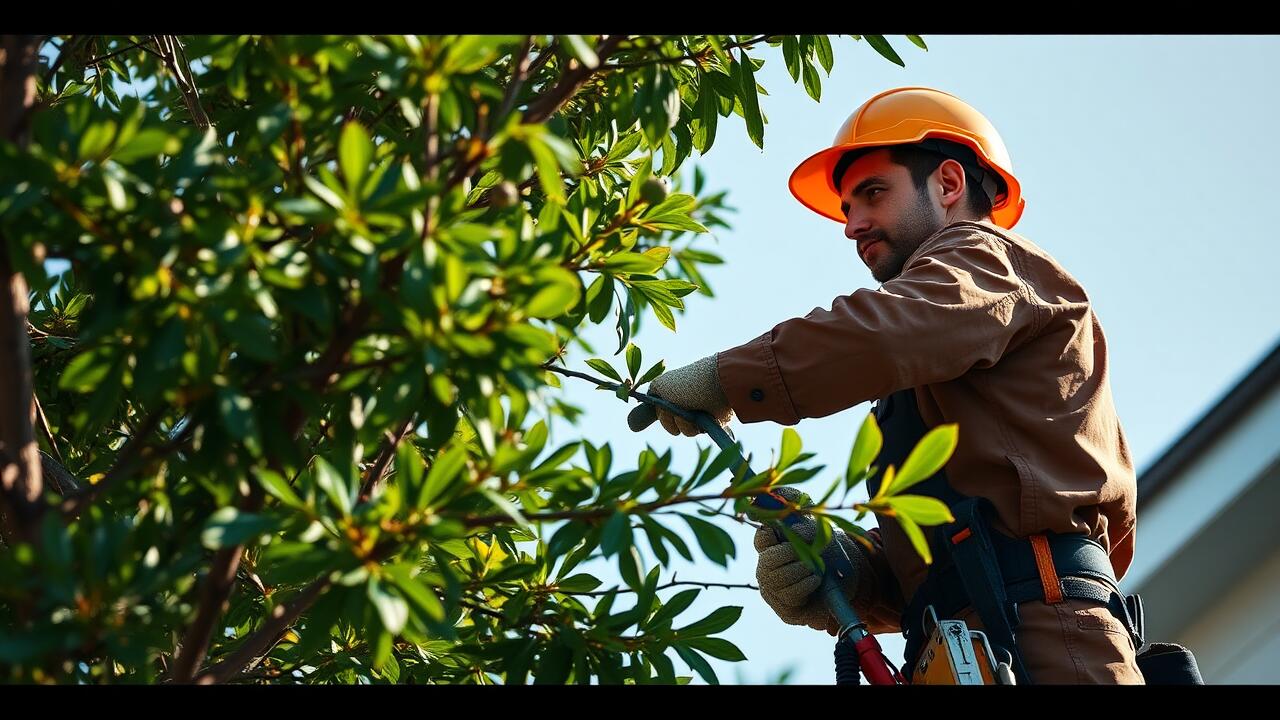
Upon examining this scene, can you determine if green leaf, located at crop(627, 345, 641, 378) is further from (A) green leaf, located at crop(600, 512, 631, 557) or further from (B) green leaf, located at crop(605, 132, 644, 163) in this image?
(A) green leaf, located at crop(600, 512, 631, 557)

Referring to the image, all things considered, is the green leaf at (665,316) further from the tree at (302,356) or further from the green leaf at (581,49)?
the green leaf at (581,49)

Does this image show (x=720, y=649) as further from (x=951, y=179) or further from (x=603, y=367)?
(x=951, y=179)

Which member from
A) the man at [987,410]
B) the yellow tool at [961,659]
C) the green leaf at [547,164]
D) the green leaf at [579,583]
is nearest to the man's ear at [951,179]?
the man at [987,410]

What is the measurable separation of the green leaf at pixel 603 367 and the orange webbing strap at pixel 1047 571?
100cm

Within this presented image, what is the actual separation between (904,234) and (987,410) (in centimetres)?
73

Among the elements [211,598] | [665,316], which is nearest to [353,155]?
[211,598]

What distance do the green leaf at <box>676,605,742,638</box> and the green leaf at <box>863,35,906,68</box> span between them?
Result: 1.33 meters

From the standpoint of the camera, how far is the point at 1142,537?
6.20 m

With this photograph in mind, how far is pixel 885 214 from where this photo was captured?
360cm

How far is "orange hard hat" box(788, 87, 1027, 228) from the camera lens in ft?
12.1

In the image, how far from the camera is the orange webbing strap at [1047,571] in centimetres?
276
